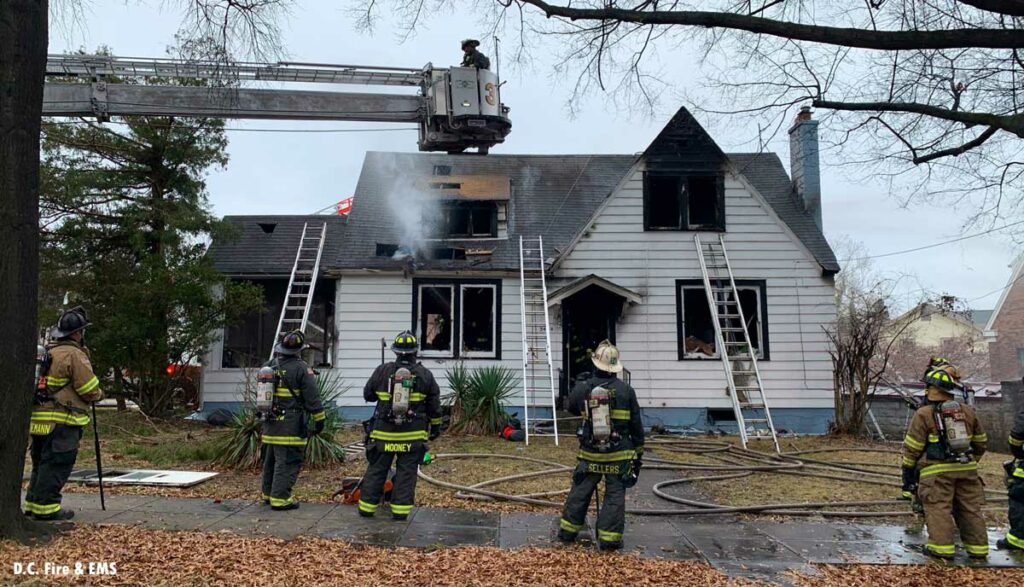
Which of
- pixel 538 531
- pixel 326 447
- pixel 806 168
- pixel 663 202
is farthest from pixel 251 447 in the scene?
pixel 806 168

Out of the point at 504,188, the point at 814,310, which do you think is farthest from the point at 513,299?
the point at 814,310

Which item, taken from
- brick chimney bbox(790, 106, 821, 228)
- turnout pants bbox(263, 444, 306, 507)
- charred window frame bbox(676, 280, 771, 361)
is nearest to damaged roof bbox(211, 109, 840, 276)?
brick chimney bbox(790, 106, 821, 228)

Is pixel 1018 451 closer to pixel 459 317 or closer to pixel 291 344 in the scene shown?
pixel 291 344

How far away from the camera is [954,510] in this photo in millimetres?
5488

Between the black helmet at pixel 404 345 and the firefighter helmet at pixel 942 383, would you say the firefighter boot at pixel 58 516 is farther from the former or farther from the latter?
the firefighter helmet at pixel 942 383

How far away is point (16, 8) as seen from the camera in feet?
17.1

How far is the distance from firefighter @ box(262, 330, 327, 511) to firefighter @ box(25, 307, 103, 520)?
1.57 meters

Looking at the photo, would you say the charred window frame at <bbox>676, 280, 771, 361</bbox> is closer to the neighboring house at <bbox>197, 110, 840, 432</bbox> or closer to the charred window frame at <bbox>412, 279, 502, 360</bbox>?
the neighboring house at <bbox>197, 110, 840, 432</bbox>

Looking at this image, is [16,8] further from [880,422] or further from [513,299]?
Answer: [880,422]

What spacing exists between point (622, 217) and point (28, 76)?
10513 millimetres

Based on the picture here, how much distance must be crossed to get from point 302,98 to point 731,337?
9.22m

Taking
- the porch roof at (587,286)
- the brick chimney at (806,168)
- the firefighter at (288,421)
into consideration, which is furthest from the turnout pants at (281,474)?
the brick chimney at (806,168)

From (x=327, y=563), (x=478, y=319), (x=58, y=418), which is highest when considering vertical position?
(x=478, y=319)

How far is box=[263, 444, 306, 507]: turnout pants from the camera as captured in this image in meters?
6.30
